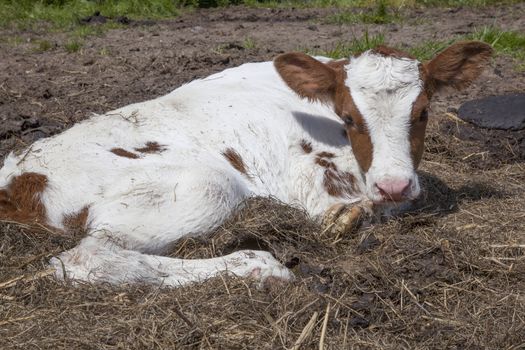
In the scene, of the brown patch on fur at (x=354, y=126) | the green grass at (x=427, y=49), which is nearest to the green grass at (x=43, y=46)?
the green grass at (x=427, y=49)

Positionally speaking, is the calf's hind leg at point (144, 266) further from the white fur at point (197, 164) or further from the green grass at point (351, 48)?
the green grass at point (351, 48)

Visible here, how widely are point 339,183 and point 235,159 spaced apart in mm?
758

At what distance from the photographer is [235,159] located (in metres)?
6.21

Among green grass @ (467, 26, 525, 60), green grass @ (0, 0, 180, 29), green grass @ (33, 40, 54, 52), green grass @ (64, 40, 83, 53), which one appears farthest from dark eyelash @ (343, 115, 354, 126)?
green grass @ (0, 0, 180, 29)

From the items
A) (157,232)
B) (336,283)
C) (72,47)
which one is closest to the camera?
(336,283)

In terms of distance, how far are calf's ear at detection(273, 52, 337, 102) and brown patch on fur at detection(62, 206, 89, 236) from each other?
188 centimetres

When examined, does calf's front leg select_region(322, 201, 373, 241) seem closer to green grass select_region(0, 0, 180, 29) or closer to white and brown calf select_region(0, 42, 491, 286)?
white and brown calf select_region(0, 42, 491, 286)

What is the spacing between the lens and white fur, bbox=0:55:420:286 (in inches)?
212

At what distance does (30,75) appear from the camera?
10.1 metres

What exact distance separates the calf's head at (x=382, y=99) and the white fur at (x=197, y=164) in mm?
11

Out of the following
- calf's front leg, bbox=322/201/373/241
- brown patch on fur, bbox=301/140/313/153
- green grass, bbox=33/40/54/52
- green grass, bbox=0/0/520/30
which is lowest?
green grass, bbox=0/0/520/30

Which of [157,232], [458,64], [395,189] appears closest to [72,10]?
[458,64]

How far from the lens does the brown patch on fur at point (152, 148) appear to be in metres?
5.96

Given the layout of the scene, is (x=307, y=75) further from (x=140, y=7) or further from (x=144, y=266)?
(x=140, y=7)
